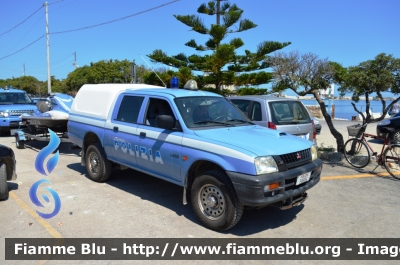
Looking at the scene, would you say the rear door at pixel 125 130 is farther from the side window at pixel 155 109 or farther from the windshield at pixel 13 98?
the windshield at pixel 13 98

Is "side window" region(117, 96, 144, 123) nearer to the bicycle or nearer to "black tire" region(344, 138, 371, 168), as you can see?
the bicycle

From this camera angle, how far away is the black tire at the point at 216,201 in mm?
4258

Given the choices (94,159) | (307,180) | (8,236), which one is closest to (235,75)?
(94,159)

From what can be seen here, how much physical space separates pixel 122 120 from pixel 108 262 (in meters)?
2.81

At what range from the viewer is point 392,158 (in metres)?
7.16

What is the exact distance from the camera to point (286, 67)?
10.9 meters

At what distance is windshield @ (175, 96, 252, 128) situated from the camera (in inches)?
201

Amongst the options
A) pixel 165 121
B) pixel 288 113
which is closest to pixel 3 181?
pixel 165 121

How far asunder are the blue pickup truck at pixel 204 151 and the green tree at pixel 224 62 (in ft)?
34.5

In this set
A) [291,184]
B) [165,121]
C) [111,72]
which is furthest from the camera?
[111,72]

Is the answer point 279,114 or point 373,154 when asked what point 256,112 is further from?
point 373,154

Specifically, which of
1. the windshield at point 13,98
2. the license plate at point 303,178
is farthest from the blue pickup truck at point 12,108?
the license plate at point 303,178

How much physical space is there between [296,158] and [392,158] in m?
3.81

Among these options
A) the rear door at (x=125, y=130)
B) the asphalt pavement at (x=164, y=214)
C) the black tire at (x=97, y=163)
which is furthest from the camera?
the black tire at (x=97, y=163)
